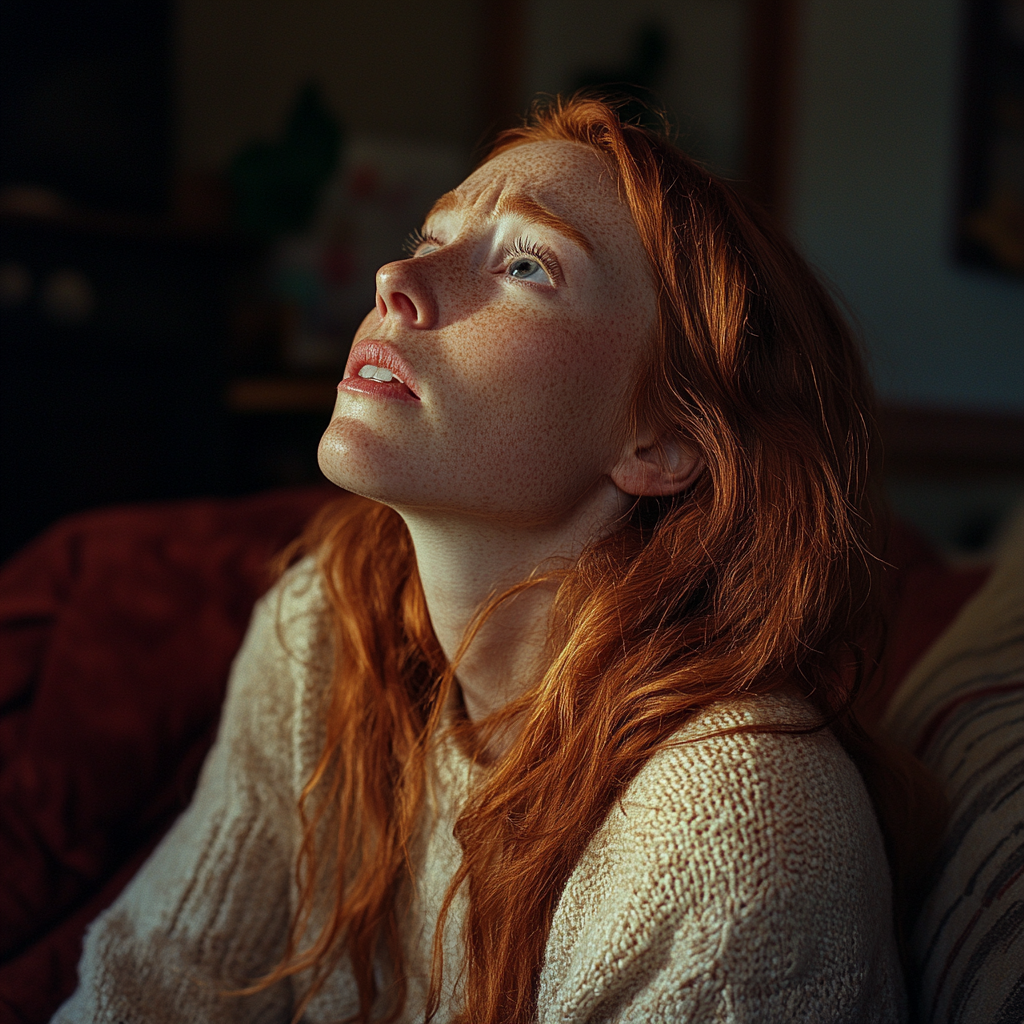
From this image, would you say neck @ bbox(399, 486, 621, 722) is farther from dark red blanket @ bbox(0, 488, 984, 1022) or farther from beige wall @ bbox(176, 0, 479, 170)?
beige wall @ bbox(176, 0, 479, 170)

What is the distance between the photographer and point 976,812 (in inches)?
30.7

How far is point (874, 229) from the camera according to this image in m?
3.18

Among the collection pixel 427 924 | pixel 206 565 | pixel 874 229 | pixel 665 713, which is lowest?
pixel 427 924

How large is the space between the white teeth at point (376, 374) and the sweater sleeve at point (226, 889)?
1.00ft

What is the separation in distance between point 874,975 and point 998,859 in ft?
0.45

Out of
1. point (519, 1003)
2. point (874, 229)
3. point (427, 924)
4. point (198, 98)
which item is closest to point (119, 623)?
point (427, 924)

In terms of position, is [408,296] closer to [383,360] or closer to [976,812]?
[383,360]

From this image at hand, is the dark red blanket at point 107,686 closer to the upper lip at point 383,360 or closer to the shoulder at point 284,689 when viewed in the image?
the shoulder at point 284,689

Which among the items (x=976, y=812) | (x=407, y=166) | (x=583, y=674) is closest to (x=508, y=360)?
(x=583, y=674)

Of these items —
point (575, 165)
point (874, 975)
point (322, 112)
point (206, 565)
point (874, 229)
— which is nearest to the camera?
point (874, 975)

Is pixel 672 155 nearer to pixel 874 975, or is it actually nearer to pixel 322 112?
pixel 874 975

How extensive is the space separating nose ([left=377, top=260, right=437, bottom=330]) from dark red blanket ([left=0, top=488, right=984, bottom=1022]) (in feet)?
1.65

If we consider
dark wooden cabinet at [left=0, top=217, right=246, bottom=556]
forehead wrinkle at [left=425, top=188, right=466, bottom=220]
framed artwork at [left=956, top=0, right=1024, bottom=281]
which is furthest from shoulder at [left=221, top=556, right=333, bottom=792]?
framed artwork at [left=956, top=0, right=1024, bottom=281]

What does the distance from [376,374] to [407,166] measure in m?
2.64
